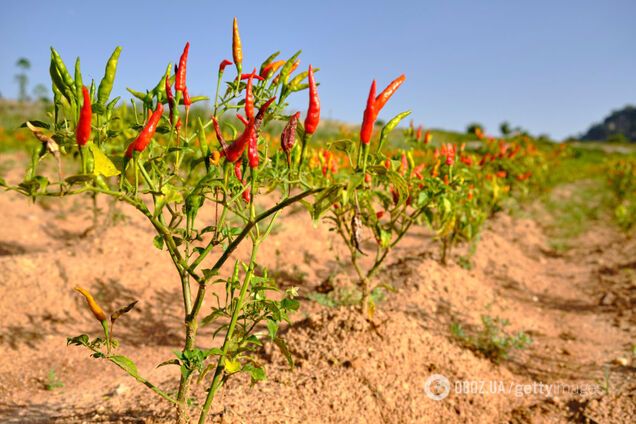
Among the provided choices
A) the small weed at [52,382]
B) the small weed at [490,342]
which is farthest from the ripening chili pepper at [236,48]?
the small weed at [490,342]

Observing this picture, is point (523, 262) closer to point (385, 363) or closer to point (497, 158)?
point (497, 158)

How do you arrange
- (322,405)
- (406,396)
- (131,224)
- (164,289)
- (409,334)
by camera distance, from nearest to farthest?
1. (322,405)
2. (406,396)
3. (409,334)
4. (164,289)
5. (131,224)

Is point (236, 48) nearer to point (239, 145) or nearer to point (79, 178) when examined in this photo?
point (239, 145)

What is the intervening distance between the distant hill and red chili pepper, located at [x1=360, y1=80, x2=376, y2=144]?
113 meters

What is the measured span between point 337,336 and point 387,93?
167 centimetres

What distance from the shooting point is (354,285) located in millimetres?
3832

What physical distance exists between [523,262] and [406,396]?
373 centimetres

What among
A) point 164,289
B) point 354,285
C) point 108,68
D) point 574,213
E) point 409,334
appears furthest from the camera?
point 574,213

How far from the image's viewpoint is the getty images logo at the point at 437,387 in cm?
269

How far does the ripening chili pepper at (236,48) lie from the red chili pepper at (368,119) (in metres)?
0.50

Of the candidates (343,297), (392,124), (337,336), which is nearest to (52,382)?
(337,336)

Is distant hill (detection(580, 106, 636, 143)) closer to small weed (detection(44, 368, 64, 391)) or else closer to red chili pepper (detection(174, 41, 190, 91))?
small weed (detection(44, 368, 64, 391))

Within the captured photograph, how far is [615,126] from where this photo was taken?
107 meters

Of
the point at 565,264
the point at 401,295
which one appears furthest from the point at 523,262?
the point at 401,295
